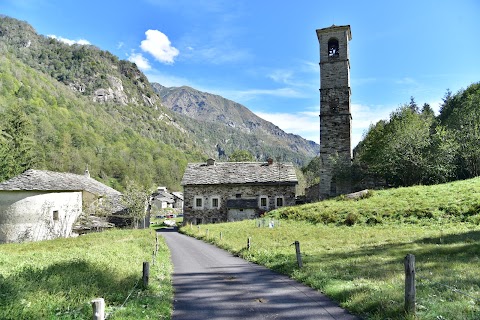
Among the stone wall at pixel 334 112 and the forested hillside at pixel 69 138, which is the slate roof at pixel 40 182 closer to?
the forested hillside at pixel 69 138

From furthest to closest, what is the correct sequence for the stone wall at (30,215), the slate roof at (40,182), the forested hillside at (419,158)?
the forested hillside at (419,158), the slate roof at (40,182), the stone wall at (30,215)

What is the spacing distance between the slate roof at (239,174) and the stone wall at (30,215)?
14434mm

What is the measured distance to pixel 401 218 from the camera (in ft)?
79.2

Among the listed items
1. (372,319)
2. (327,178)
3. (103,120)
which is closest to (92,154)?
(103,120)

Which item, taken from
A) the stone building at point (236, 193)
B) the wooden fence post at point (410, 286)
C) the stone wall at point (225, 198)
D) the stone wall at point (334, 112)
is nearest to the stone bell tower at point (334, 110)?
the stone wall at point (334, 112)

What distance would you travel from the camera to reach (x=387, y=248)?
15.5m

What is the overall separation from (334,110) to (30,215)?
31535 millimetres

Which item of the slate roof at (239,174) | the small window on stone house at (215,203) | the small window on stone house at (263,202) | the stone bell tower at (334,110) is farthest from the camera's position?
the small window on stone house at (215,203)

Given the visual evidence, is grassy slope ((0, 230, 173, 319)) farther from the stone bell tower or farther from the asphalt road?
the stone bell tower

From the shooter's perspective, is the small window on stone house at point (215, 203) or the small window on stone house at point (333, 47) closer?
the small window on stone house at point (333, 47)

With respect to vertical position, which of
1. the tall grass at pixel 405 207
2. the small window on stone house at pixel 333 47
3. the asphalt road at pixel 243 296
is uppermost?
the small window on stone house at pixel 333 47

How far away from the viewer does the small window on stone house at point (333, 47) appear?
4012 centimetres

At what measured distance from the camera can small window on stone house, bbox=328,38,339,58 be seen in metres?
40.1

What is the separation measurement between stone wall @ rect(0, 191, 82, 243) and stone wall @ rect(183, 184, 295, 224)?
47.4ft
